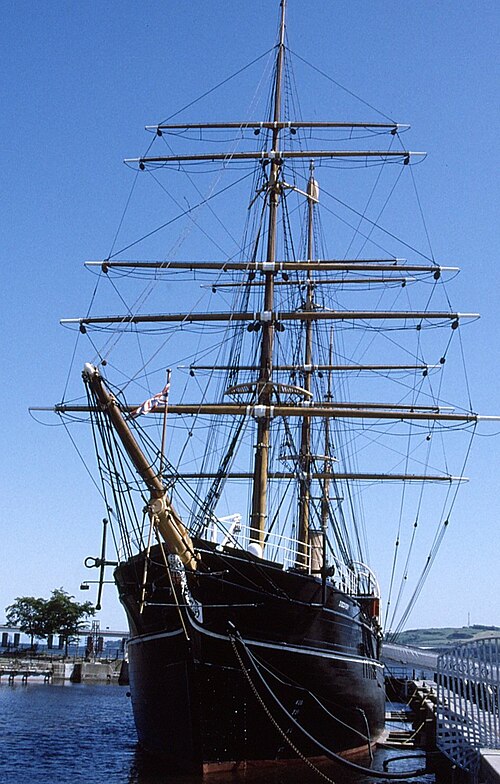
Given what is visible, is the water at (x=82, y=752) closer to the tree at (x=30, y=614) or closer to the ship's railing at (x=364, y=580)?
the ship's railing at (x=364, y=580)

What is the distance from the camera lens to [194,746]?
21.0m

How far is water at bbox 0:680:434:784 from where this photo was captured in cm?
2211

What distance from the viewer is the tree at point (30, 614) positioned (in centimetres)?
8838

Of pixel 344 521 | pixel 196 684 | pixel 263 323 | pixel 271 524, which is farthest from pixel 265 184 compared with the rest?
pixel 196 684

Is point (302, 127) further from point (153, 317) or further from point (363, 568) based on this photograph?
point (363, 568)

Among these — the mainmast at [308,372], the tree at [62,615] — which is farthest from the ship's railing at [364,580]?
the tree at [62,615]

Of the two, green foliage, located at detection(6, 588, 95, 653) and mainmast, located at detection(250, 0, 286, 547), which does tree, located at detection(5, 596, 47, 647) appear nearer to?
green foliage, located at detection(6, 588, 95, 653)

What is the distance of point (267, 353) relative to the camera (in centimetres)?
3025

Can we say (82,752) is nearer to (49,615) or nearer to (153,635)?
(153,635)

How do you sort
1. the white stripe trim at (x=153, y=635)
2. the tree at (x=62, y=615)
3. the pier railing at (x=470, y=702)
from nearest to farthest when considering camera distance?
the pier railing at (x=470, y=702) < the white stripe trim at (x=153, y=635) < the tree at (x=62, y=615)

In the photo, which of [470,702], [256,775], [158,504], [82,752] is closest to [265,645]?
[256,775]

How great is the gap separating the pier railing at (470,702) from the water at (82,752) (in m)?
4.97

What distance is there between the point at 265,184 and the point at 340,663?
17243 millimetres

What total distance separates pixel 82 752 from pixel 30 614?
62634 millimetres
